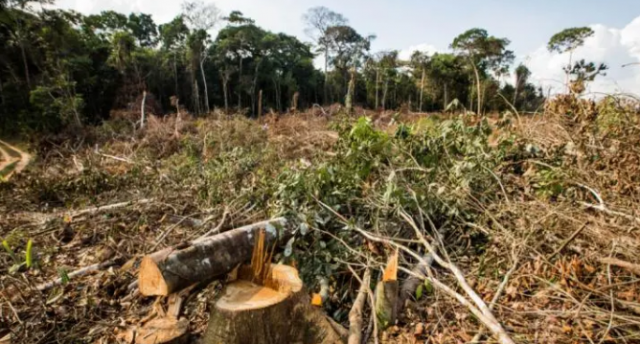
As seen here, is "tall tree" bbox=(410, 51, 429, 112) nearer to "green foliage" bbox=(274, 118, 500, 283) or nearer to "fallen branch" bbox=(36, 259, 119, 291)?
"green foliage" bbox=(274, 118, 500, 283)

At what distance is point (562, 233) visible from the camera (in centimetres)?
251

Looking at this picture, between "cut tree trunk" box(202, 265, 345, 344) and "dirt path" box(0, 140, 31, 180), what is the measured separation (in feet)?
27.8

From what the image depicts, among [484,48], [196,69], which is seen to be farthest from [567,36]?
[196,69]

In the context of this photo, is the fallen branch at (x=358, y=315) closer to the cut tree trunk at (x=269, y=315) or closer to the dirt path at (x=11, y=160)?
the cut tree trunk at (x=269, y=315)

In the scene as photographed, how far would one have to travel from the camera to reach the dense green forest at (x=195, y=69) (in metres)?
15.2

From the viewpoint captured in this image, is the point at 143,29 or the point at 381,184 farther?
the point at 143,29

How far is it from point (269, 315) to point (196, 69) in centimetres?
2736

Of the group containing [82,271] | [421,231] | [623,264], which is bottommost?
[82,271]

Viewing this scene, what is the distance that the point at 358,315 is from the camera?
84.3 inches

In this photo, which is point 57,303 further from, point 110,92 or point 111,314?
point 110,92

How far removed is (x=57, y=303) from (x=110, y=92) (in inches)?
841

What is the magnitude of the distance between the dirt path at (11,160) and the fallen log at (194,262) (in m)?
7.97

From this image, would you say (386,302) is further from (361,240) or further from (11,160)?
(11,160)

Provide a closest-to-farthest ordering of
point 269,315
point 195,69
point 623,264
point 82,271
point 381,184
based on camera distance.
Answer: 1. point 269,315
2. point 623,264
3. point 82,271
4. point 381,184
5. point 195,69
